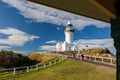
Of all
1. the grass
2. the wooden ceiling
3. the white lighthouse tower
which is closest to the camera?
the wooden ceiling

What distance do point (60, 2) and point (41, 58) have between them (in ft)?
166

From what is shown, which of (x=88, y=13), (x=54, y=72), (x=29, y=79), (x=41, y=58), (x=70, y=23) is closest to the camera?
(x=88, y=13)

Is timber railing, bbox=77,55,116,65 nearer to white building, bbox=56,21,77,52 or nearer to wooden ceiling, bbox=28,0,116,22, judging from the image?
white building, bbox=56,21,77,52

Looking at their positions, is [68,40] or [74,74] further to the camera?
[68,40]

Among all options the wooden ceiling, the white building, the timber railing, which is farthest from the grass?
the white building

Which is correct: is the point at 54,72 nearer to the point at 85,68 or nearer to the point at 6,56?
the point at 85,68

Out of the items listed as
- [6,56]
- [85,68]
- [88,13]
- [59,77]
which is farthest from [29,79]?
[88,13]

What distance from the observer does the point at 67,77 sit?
97.9ft

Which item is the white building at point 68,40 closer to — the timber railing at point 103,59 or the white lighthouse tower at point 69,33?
the white lighthouse tower at point 69,33


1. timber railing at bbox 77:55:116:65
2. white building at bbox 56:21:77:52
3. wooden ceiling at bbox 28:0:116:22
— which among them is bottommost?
timber railing at bbox 77:55:116:65

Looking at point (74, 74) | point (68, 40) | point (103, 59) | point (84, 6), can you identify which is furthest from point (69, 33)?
point (84, 6)

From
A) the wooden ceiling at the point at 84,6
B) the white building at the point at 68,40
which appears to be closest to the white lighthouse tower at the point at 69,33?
the white building at the point at 68,40

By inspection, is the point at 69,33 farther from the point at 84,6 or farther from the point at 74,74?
the point at 84,6

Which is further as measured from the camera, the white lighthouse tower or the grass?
the white lighthouse tower
